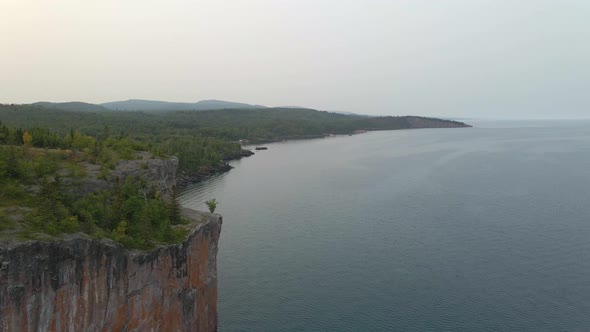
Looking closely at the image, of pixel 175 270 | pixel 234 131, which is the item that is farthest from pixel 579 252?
pixel 234 131

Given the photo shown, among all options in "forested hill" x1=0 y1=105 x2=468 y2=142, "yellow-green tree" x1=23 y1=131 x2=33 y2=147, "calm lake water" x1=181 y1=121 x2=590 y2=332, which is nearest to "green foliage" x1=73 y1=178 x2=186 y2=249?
"yellow-green tree" x1=23 y1=131 x2=33 y2=147

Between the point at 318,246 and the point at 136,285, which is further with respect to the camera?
the point at 318,246

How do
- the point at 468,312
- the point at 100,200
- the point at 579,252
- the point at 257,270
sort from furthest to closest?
the point at 579,252
the point at 257,270
the point at 468,312
the point at 100,200

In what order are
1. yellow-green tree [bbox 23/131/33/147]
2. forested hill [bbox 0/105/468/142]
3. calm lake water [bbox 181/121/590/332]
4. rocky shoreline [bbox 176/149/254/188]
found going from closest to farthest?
yellow-green tree [bbox 23/131/33/147] < calm lake water [bbox 181/121/590/332] < rocky shoreline [bbox 176/149/254/188] < forested hill [bbox 0/105/468/142]

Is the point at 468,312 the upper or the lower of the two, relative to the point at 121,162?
lower

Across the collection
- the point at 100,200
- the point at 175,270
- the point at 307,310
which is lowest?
the point at 307,310

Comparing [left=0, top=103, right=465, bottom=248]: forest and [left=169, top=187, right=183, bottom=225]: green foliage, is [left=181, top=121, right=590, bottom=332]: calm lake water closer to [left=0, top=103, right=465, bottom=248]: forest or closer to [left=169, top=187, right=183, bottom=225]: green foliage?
[left=169, top=187, right=183, bottom=225]: green foliage

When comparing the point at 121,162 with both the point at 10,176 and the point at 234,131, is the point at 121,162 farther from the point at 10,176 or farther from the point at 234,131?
the point at 234,131
